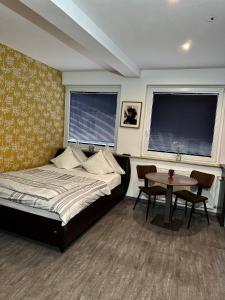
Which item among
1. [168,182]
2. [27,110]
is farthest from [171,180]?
[27,110]

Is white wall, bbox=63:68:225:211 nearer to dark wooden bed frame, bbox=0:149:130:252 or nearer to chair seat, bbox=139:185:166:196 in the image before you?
chair seat, bbox=139:185:166:196

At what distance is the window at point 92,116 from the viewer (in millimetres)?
4594

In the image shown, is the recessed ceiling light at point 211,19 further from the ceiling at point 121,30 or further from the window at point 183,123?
the window at point 183,123

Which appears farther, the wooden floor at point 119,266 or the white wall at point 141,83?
the white wall at point 141,83

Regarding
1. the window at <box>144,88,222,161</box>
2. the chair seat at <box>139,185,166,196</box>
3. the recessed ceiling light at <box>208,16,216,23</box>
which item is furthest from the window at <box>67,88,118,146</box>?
the recessed ceiling light at <box>208,16,216,23</box>

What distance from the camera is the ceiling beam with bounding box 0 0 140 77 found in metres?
1.80

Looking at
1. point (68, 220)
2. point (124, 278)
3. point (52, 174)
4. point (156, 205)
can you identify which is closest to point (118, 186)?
point (156, 205)

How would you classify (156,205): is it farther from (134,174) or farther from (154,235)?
(154,235)

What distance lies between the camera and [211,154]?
3916 millimetres

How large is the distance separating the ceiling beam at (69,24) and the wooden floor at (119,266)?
7.91ft

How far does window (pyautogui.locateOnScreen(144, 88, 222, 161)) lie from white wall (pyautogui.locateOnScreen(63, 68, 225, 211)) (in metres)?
0.16

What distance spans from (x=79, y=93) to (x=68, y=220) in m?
3.21

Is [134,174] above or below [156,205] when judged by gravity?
above

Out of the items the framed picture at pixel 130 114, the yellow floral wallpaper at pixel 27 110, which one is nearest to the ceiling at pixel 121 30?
the yellow floral wallpaper at pixel 27 110
